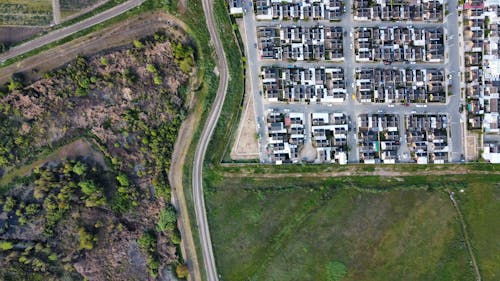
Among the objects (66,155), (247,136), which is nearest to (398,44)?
(247,136)

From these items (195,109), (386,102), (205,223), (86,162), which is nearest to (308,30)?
(386,102)

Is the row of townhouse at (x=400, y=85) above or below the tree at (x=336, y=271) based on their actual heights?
above

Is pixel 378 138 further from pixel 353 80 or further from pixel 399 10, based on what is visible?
pixel 399 10

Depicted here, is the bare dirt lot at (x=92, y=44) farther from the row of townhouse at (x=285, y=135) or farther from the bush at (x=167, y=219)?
the bush at (x=167, y=219)

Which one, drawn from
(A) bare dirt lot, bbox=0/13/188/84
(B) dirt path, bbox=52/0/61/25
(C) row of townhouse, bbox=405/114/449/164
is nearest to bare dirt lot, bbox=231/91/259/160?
(A) bare dirt lot, bbox=0/13/188/84

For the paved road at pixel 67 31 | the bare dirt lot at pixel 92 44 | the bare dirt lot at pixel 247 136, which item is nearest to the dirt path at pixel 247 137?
the bare dirt lot at pixel 247 136

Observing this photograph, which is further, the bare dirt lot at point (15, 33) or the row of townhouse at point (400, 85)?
the row of townhouse at point (400, 85)
